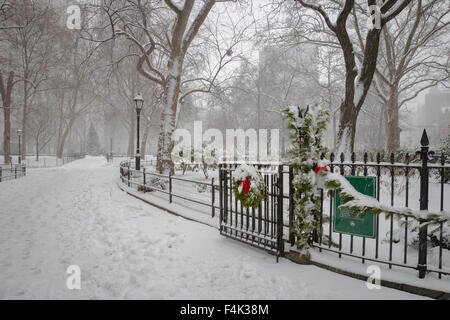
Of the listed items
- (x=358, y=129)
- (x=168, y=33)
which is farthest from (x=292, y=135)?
(x=358, y=129)

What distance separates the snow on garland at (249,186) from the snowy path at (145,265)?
1.03 meters

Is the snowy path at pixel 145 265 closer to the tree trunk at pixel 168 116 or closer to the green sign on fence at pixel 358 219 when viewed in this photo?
the green sign on fence at pixel 358 219

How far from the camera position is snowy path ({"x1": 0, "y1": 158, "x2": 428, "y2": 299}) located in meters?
3.62

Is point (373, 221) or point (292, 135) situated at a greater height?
point (292, 135)

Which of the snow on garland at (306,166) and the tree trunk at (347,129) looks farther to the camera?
the tree trunk at (347,129)

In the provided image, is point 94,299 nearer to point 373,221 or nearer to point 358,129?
point 373,221

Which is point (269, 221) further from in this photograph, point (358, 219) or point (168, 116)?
point (168, 116)

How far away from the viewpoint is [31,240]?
5645 millimetres

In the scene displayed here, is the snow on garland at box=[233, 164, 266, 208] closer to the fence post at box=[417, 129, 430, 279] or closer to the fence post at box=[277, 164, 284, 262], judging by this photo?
the fence post at box=[277, 164, 284, 262]

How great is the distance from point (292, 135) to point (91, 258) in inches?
162

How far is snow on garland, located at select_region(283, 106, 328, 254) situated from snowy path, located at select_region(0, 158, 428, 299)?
70cm

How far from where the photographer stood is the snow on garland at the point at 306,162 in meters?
4.46

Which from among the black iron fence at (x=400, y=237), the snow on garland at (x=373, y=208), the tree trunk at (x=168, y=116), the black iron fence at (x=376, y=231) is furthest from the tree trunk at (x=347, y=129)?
the tree trunk at (x=168, y=116)
